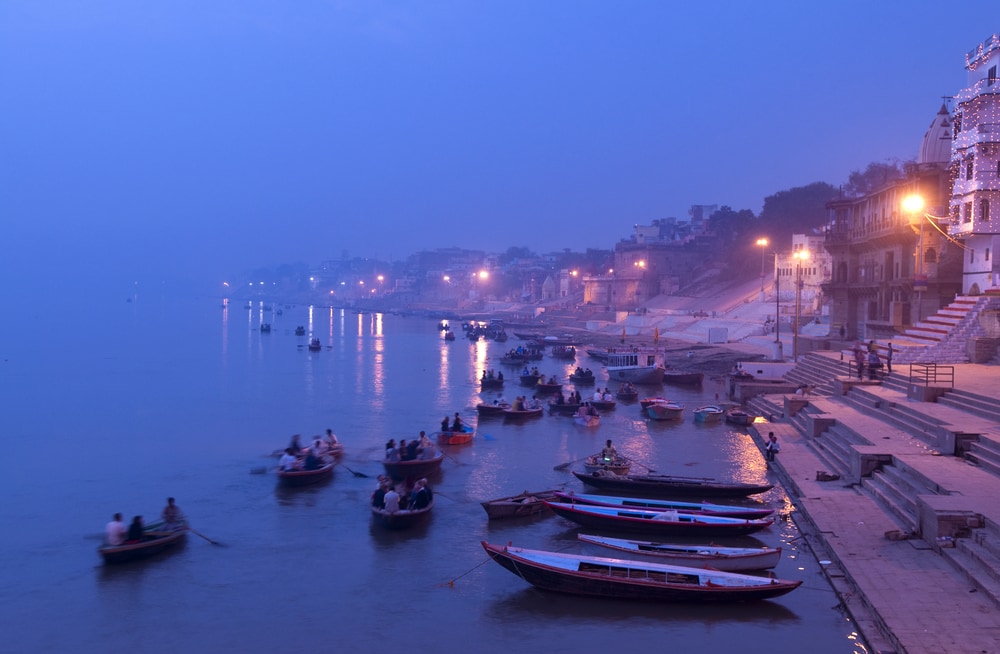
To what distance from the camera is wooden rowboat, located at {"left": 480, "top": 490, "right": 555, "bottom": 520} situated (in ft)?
49.4

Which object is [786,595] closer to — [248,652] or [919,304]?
[248,652]

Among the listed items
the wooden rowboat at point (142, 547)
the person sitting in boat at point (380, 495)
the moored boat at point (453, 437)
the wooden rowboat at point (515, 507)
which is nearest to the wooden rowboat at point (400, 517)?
the person sitting in boat at point (380, 495)

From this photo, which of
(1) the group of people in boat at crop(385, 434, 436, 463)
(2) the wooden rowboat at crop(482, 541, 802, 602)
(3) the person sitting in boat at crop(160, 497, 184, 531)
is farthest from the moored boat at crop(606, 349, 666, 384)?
(2) the wooden rowboat at crop(482, 541, 802, 602)

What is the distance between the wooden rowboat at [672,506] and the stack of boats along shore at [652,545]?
0.02 meters

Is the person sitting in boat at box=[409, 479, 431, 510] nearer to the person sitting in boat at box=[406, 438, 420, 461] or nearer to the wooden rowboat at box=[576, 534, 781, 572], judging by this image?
the person sitting in boat at box=[406, 438, 420, 461]

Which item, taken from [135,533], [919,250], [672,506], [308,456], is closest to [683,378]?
[919,250]

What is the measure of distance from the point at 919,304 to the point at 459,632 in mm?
23105

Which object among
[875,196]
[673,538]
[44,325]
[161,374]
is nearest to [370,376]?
[161,374]

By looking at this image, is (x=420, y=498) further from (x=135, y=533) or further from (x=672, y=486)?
(x=672, y=486)

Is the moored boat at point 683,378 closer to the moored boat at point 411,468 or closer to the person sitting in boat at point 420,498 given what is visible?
the moored boat at point 411,468

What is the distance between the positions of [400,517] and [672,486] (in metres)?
5.22

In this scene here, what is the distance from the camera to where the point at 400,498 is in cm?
1522

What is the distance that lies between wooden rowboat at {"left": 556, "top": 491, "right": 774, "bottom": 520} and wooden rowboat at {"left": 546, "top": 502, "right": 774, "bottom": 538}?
0.76 feet

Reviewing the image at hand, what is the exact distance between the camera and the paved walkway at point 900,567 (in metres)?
8.81
